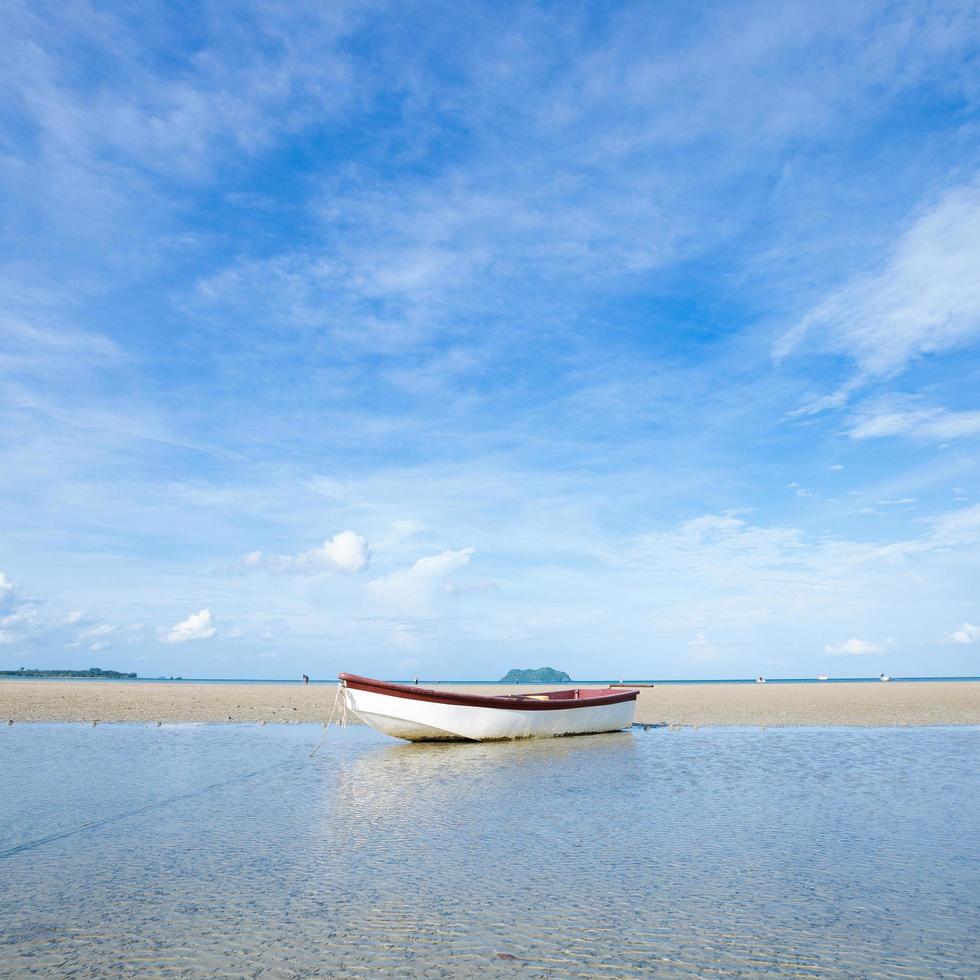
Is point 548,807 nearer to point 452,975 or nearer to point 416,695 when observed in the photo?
point 452,975

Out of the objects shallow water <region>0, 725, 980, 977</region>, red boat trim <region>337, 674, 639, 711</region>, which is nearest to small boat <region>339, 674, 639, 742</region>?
red boat trim <region>337, 674, 639, 711</region>

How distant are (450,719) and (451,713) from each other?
237 millimetres

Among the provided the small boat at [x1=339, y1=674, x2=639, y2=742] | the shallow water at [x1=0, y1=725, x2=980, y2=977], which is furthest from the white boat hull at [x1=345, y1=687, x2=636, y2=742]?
the shallow water at [x1=0, y1=725, x2=980, y2=977]

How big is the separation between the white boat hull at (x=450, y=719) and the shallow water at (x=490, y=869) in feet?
12.2

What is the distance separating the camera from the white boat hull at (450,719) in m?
23.1

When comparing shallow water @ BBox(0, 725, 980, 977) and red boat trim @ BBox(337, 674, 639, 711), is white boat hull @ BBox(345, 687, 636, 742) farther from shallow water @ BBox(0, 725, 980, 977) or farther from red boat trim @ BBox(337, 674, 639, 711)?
shallow water @ BBox(0, 725, 980, 977)

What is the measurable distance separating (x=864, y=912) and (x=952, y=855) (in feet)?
11.2

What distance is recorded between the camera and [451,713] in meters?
23.8

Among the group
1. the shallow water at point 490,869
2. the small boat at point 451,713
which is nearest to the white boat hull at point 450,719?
the small boat at point 451,713

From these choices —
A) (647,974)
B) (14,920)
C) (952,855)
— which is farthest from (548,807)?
(14,920)

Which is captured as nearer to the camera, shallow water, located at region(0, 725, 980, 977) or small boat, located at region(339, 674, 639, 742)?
shallow water, located at region(0, 725, 980, 977)

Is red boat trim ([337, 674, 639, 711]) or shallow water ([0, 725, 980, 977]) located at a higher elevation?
red boat trim ([337, 674, 639, 711])

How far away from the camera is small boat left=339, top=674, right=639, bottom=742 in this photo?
904 inches

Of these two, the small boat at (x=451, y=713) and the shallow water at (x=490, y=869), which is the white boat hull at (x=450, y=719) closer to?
the small boat at (x=451, y=713)
